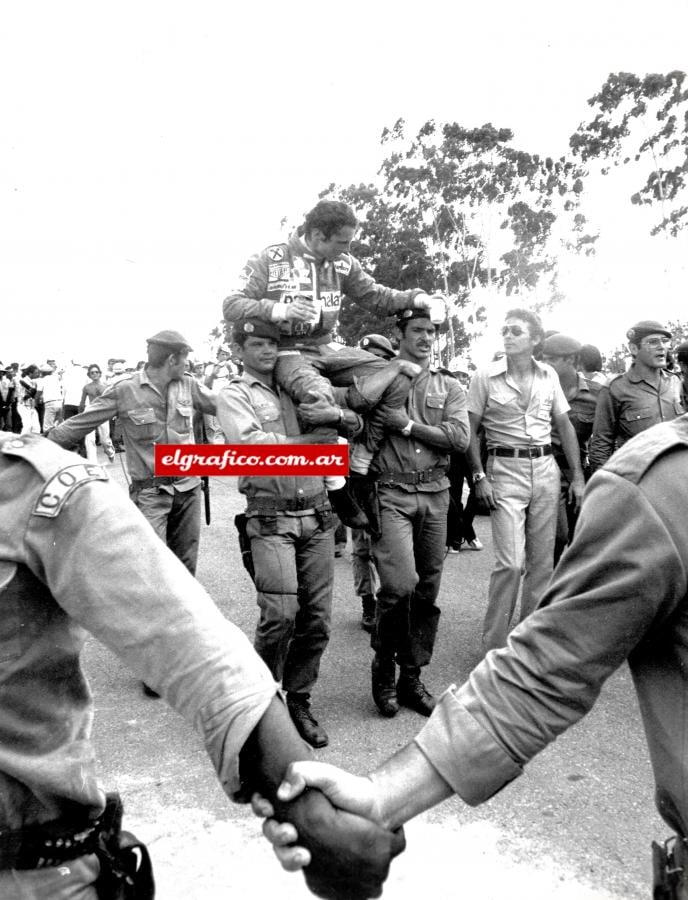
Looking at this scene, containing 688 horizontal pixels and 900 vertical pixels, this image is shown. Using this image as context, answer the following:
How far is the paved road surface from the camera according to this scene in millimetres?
2932

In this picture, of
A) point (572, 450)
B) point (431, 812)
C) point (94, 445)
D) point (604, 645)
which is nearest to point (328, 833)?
point (604, 645)

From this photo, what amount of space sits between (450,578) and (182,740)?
3.57m

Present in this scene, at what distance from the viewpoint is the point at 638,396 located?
5.85 m

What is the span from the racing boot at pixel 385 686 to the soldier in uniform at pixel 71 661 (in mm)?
2870

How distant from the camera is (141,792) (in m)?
3.63

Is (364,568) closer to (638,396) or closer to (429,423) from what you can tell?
(429,423)

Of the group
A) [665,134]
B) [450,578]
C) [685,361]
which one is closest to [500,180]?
[665,134]

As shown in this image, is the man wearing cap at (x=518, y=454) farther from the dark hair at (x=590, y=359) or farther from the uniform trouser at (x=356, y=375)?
the dark hair at (x=590, y=359)

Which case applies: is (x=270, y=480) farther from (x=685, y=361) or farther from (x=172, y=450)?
(x=685, y=361)

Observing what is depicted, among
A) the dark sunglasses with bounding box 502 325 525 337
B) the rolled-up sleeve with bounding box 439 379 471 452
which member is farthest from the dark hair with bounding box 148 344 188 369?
the dark sunglasses with bounding box 502 325 525 337

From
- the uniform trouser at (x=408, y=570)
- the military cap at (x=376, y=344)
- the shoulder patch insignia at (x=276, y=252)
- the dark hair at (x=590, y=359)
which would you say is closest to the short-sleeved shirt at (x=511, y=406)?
the military cap at (x=376, y=344)

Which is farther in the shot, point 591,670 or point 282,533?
point 282,533

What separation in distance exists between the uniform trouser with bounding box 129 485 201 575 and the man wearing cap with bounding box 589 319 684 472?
2.69 m

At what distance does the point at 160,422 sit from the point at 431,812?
A: 304cm
